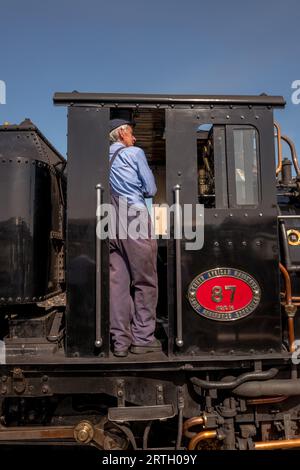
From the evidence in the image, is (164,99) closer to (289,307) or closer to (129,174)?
(129,174)

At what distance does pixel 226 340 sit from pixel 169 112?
1703mm

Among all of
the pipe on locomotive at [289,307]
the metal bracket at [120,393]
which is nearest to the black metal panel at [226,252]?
the pipe on locomotive at [289,307]

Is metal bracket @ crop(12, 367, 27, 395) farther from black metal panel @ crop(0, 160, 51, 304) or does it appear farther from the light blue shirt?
the light blue shirt

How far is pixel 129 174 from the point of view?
9.07 ft

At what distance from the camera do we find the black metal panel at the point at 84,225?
2.59 meters

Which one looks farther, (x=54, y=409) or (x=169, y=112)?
(x=54, y=409)

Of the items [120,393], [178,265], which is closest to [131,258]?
[178,265]

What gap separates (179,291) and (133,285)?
0.41 metres

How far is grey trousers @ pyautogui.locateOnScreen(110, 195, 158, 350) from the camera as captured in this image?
2.71 meters

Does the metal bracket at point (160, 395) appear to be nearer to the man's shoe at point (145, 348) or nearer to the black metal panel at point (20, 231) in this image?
the man's shoe at point (145, 348)

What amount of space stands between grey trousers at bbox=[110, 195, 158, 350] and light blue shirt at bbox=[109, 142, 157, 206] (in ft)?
0.32

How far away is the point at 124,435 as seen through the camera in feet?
8.99

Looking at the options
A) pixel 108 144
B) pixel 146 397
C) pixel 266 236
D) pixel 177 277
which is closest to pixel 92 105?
pixel 108 144

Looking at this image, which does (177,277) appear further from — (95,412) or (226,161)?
(95,412)
